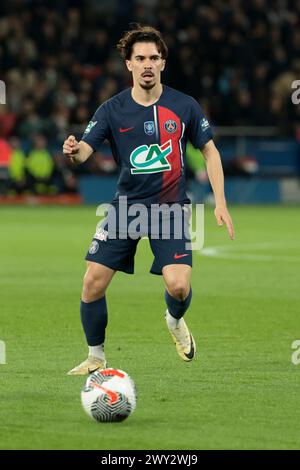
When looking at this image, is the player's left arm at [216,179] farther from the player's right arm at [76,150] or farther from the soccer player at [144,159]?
the player's right arm at [76,150]

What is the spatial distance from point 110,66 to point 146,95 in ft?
69.1

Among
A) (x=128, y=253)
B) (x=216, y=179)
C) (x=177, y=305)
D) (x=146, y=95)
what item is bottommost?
(x=177, y=305)

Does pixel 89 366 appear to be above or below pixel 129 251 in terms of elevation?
below

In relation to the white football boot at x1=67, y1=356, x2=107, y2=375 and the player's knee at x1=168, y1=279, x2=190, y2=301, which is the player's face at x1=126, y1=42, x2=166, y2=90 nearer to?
the player's knee at x1=168, y1=279, x2=190, y2=301

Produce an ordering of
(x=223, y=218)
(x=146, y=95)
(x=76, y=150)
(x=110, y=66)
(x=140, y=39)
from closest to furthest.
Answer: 1. (x=76, y=150)
2. (x=223, y=218)
3. (x=140, y=39)
4. (x=146, y=95)
5. (x=110, y=66)

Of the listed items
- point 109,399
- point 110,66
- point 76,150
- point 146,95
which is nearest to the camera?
point 109,399

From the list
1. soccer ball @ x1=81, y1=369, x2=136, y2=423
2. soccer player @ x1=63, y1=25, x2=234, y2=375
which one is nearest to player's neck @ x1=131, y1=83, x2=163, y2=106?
soccer player @ x1=63, y1=25, x2=234, y2=375

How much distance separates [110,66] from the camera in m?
29.4

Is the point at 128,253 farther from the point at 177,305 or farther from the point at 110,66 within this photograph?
the point at 110,66

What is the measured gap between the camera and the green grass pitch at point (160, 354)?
667 centimetres

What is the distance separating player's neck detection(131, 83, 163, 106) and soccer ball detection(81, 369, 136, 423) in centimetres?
227

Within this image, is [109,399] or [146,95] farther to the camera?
[146,95]

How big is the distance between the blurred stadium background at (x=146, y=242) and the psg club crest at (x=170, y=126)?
160 centimetres

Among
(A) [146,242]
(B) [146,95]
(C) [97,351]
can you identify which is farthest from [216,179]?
(A) [146,242]
